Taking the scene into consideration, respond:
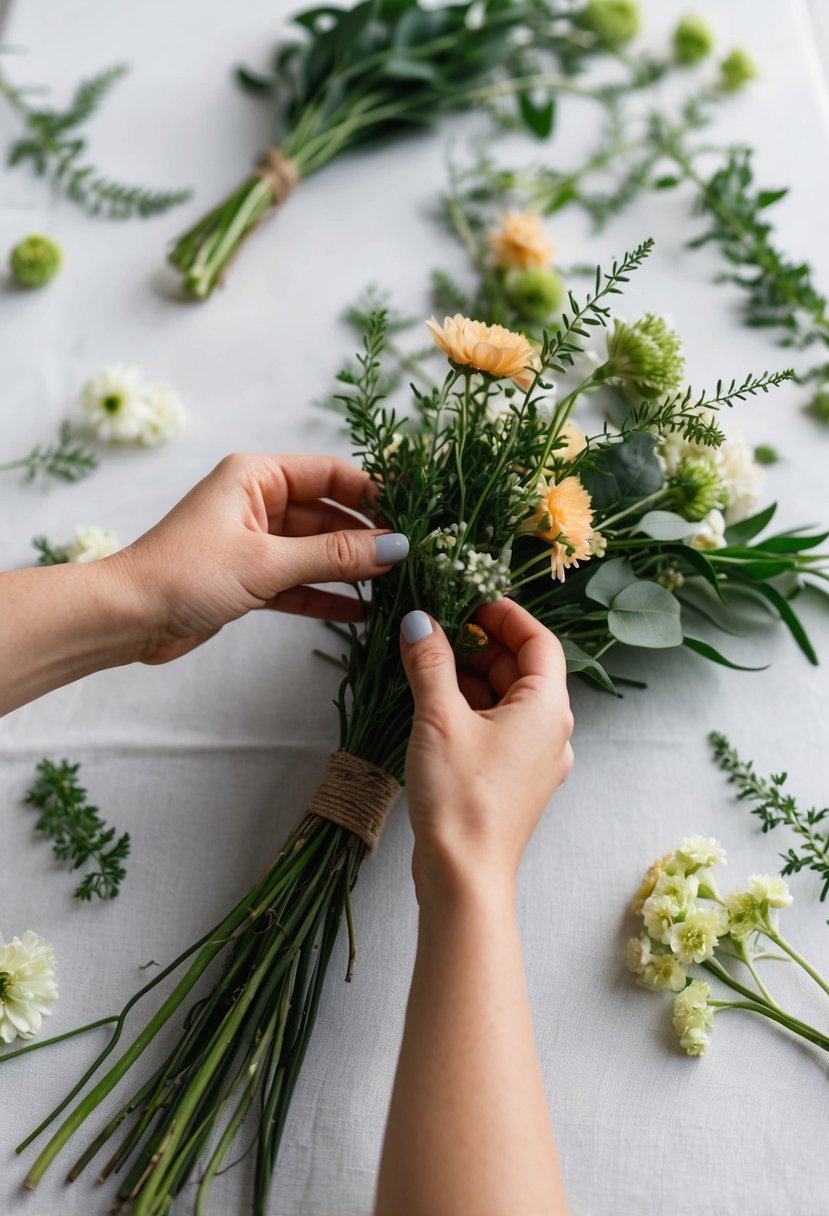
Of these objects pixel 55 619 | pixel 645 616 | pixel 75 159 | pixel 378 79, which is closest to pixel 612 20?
pixel 378 79

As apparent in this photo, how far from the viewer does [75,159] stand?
4.85 ft

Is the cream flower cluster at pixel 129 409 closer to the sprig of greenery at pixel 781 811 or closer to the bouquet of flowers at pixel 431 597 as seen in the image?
the bouquet of flowers at pixel 431 597

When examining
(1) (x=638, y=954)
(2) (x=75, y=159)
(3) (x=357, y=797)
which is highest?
(2) (x=75, y=159)

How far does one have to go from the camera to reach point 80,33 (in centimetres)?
156

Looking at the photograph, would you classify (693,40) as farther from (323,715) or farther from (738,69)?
(323,715)

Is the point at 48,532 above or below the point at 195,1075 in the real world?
above

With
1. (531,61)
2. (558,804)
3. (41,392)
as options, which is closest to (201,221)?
(41,392)

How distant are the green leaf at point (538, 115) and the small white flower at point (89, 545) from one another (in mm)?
950

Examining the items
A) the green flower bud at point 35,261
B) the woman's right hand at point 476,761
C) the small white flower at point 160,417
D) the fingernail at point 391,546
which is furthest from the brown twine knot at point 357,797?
the green flower bud at point 35,261

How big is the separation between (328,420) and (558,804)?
60 centimetres

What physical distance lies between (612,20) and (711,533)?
1007 millimetres

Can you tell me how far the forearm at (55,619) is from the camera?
0.95 m

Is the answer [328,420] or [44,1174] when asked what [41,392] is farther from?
[44,1174]

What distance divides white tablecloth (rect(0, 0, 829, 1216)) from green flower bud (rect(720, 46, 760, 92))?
1.2 inches
